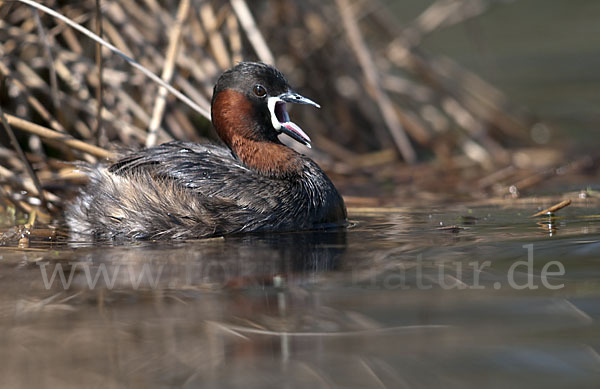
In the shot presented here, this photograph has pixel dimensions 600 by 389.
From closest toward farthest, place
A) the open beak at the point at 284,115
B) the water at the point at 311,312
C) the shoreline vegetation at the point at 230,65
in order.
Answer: the water at the point at 311,312, the open beak at the point at 284,115, the shoreline vegetation at the point at 230,65

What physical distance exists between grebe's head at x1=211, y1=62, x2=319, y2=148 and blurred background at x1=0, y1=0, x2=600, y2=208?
0.63m

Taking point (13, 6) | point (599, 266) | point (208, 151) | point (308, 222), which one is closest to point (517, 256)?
point (599, 266)

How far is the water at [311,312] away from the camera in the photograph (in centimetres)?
268

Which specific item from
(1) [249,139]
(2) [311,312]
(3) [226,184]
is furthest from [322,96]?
(2) [311,312]

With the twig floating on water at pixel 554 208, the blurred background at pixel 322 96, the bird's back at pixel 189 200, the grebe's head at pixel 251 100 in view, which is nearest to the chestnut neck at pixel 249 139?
the grebe's head at pixel 251 100

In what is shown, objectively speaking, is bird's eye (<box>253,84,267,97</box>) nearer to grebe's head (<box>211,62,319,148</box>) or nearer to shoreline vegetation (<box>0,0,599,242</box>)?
grebe's head (<box>211,62,319,148</box>)

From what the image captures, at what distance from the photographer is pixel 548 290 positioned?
354 centimetres

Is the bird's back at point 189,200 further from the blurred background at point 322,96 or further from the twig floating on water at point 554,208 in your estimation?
the twig floating on water at point 554,208

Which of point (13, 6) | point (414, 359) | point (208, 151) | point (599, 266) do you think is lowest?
point (414, 359)

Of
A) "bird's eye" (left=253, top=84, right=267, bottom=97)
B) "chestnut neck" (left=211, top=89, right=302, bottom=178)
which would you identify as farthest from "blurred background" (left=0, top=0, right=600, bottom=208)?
"bird's eye" (left=253, top=84, right=267, bottom=97)

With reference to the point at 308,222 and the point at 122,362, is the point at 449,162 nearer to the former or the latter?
the point at 308,222

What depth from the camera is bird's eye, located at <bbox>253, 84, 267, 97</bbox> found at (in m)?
5.48

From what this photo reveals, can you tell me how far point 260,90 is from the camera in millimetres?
5500

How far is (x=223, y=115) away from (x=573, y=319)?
2.93 meters
